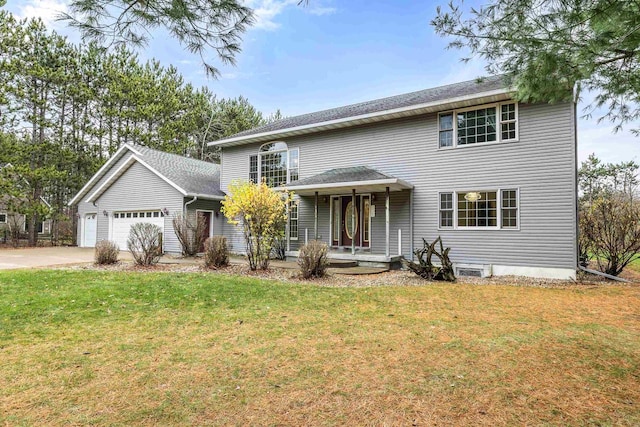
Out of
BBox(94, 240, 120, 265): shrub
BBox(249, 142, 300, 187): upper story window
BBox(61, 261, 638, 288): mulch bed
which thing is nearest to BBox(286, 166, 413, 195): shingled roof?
BBox(249, 142, 300, 187): upper story window

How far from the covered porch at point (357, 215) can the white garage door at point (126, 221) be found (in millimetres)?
6745

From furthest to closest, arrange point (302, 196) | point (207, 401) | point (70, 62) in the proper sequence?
point (70, 62) < point (302, 196) < point (207, 401)

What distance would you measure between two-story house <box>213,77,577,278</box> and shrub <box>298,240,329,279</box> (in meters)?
2.67

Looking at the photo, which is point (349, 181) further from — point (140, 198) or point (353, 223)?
point (140, 198)

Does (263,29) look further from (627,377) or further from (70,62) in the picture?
(70,62)

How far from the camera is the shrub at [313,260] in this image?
29.5 feet

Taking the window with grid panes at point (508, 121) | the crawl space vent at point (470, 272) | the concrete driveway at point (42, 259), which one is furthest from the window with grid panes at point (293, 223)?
the window with grid panes at point (508, 121)

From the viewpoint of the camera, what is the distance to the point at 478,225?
10.7 metres

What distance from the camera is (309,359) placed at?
375 cm

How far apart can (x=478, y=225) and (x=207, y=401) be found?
32.5ft

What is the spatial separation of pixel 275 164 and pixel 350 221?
447cm

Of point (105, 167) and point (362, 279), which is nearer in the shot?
point (362, 279)

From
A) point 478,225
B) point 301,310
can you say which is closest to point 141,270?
point 301,310

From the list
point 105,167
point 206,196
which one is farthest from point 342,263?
point 105,167
